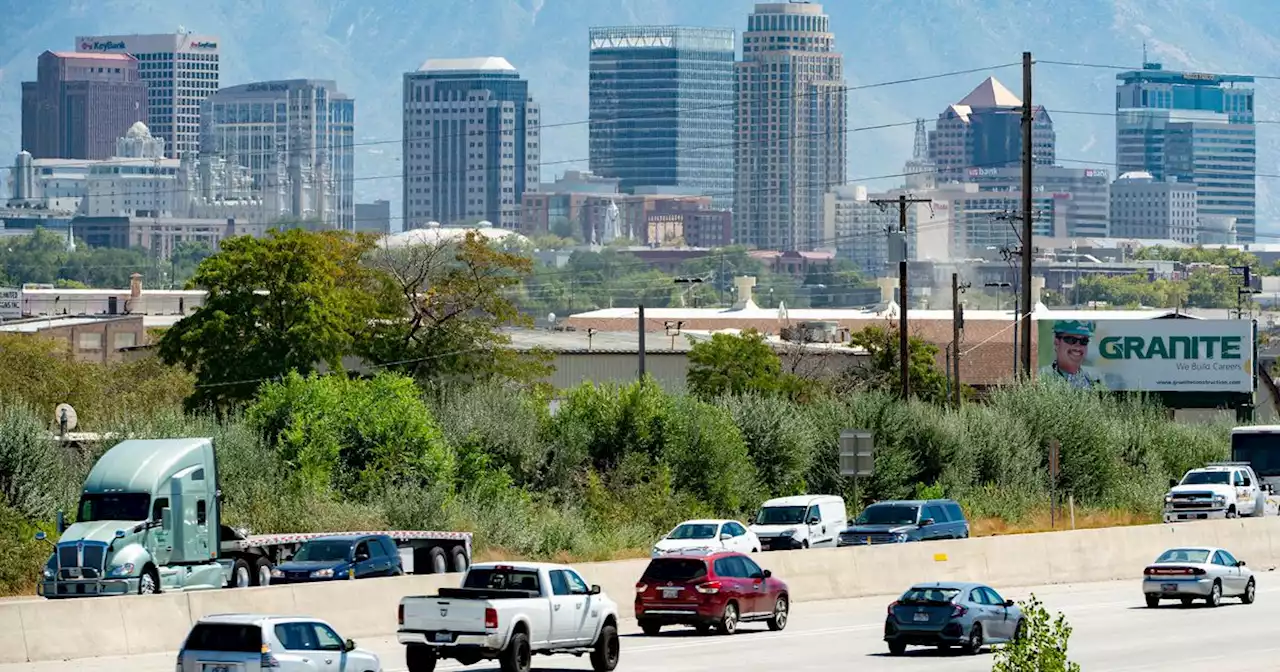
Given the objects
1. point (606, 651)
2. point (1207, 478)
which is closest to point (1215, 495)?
point (1207, 478)

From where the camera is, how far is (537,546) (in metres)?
51.3

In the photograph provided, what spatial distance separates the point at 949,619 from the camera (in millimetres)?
36938

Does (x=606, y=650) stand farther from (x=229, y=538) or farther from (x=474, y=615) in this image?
(x=229, y=538)

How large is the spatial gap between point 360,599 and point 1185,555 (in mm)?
17891

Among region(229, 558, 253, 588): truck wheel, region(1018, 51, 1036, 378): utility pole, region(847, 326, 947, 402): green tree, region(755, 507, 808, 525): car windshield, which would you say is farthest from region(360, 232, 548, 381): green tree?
region(229, 558, 253, 588): truck wheel

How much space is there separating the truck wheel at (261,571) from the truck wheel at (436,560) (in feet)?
10.6

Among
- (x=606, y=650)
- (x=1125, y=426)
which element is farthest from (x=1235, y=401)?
(x=606, y=650)

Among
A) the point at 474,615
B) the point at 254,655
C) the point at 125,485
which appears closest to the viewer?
the point at 254,655

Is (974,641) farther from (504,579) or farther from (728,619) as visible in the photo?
(504,579)

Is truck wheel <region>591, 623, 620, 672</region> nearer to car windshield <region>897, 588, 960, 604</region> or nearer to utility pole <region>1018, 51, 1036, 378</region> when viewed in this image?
car windshield <region>897, 588, 960, 604</region>

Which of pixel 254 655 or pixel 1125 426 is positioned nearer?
pixel 254 655

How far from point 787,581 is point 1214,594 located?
829cm

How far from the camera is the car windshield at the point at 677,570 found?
39281 millimetres

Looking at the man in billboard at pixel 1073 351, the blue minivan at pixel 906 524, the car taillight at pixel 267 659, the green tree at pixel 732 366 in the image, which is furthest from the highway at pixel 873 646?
the man in billboard at pixel 1073 351
